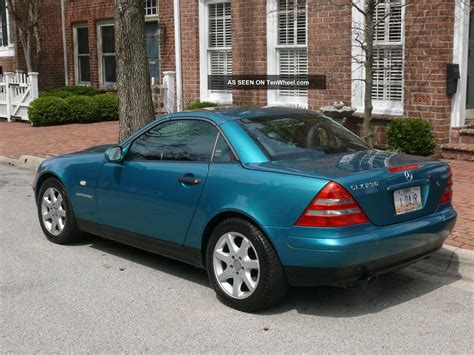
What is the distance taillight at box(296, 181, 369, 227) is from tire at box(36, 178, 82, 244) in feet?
9.86

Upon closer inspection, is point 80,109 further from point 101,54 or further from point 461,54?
point 461,54

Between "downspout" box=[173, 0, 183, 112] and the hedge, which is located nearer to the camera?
"downspout" box=[173, 0, 183, 112]

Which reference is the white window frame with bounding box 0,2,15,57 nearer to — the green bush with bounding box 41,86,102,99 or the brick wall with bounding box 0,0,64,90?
the brick wall with bounding box 0,0,64,90

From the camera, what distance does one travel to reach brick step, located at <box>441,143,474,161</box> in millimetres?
10234

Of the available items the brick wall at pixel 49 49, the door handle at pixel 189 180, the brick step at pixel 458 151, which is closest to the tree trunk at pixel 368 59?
the brick step at pixel 458 151

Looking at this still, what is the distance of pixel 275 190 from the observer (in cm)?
462

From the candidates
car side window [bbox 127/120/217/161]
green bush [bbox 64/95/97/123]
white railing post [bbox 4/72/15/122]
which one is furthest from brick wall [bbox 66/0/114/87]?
car side window [bbox 127/120/217/161]

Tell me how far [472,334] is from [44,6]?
20508 millimetres

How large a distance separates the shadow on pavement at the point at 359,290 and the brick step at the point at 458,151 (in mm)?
4752

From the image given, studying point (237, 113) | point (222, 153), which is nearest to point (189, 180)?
point (222, 153)

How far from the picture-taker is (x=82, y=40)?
21.9 meters

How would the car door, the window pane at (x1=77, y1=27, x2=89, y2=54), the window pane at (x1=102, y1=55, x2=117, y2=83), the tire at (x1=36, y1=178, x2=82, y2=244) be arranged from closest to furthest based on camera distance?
1. the car door
2. the tire at (x1=36, y1=178, x2=82, y2=244)
3. the window pane at (x1=102, y1=55, x2=117, y2=83)
4. the window pane at (x1=77, y1=27, x2=89, y2=54)

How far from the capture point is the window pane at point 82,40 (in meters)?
21.6

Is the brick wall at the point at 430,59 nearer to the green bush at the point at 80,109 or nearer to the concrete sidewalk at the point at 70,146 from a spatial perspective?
the concrete sidewalk at the point at 70,146
